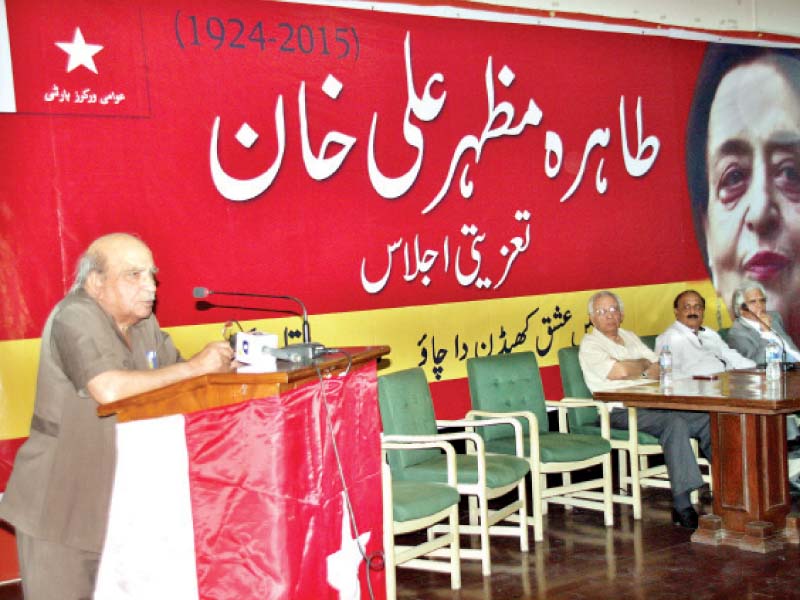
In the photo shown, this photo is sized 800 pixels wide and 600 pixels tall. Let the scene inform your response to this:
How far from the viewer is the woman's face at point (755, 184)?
739 centimetres

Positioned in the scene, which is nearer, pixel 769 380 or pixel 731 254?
pixel 769 380

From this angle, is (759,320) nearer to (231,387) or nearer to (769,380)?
(769,380)

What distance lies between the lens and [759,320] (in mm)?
6125

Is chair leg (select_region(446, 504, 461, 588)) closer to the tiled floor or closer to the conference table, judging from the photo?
the tiled floor

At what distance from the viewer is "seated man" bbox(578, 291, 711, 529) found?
5.25m

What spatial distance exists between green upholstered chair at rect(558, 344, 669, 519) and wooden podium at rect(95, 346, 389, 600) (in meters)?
3.05

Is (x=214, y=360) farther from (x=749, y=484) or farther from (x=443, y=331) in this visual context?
(x=443, y=331)

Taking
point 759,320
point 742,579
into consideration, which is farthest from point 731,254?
point 742,579

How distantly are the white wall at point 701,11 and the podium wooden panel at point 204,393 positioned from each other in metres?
4.07

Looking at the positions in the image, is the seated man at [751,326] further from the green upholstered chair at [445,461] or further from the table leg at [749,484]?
the green upholstered chair at [445,461]

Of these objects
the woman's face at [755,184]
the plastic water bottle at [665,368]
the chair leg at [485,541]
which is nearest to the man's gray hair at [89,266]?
the chair leg at [485,541]

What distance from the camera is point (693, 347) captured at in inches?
241

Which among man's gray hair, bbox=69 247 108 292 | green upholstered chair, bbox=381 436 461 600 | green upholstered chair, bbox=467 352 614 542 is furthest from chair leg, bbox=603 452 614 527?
man's gray hair, bbox=69 247 108 292

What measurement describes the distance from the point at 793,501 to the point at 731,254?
238 cm
